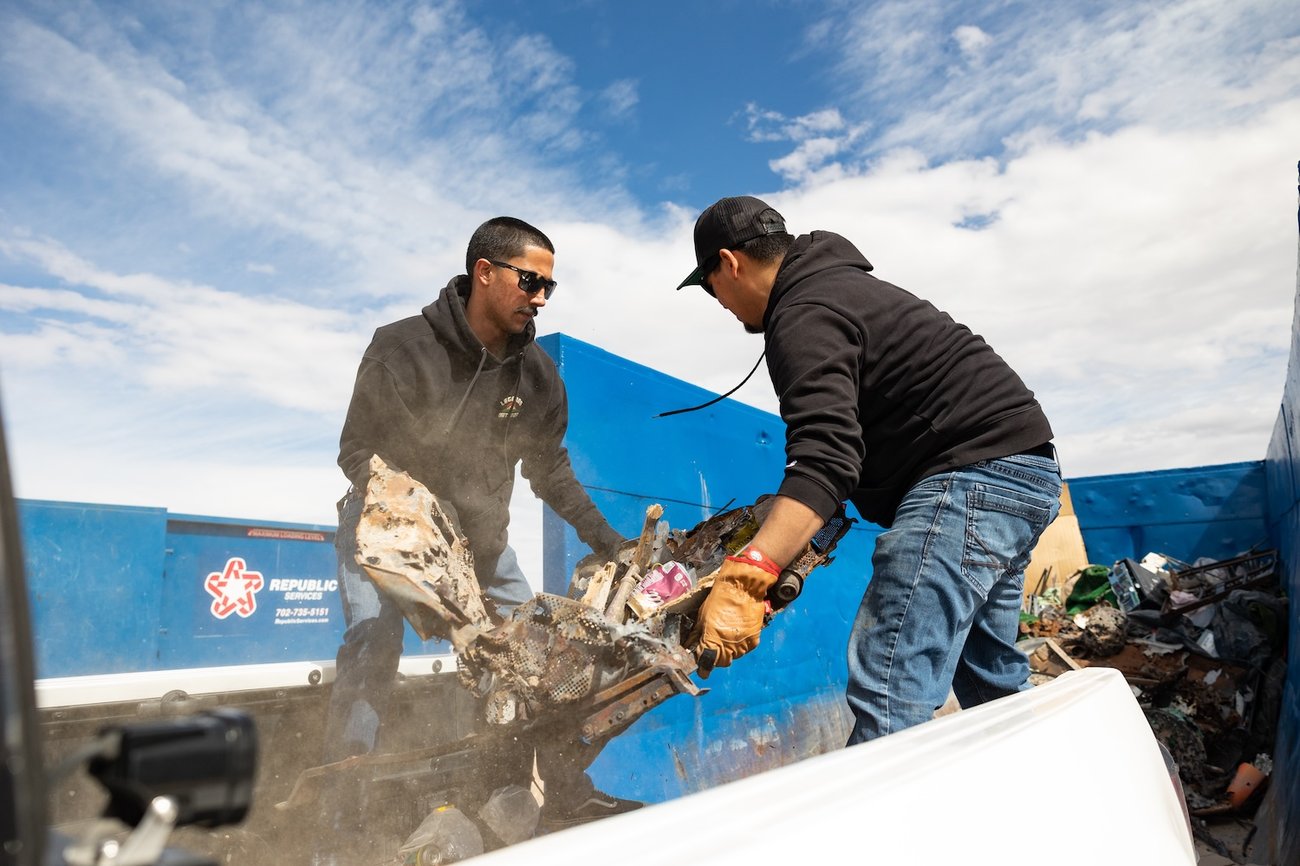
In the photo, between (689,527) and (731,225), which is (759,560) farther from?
(689,527)

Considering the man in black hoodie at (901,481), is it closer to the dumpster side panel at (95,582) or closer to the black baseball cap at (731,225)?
the black baseball cap at (731,225)

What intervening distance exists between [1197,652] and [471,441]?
6.78m

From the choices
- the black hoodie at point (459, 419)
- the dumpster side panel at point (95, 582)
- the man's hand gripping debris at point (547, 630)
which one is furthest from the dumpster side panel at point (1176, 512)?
the dumpster side panel at point (95, 582)

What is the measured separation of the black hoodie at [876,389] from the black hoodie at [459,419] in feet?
5.36

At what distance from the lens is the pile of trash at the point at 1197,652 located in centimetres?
660

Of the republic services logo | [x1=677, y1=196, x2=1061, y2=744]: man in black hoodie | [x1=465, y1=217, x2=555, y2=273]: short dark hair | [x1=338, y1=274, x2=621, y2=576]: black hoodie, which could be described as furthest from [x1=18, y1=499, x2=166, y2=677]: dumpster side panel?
[x1=677, y1=196, x2=1061, y2=744]: man in black hoodie

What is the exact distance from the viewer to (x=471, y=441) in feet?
12.9

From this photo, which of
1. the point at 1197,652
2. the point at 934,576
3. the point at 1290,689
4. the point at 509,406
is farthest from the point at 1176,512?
the point at 934,576

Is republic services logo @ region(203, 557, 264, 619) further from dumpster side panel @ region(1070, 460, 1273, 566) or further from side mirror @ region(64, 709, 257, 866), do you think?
dumpster side panel @ region(1070, 460, 1273, 566)

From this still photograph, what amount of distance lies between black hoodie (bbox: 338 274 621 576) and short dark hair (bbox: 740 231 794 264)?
4.72ft

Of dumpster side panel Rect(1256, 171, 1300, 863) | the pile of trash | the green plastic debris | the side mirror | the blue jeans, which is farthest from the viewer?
the green plastic debris

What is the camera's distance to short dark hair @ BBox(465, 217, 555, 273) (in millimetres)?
4016

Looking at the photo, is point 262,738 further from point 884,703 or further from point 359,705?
point 884,703

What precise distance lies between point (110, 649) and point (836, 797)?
6999 millimetres
